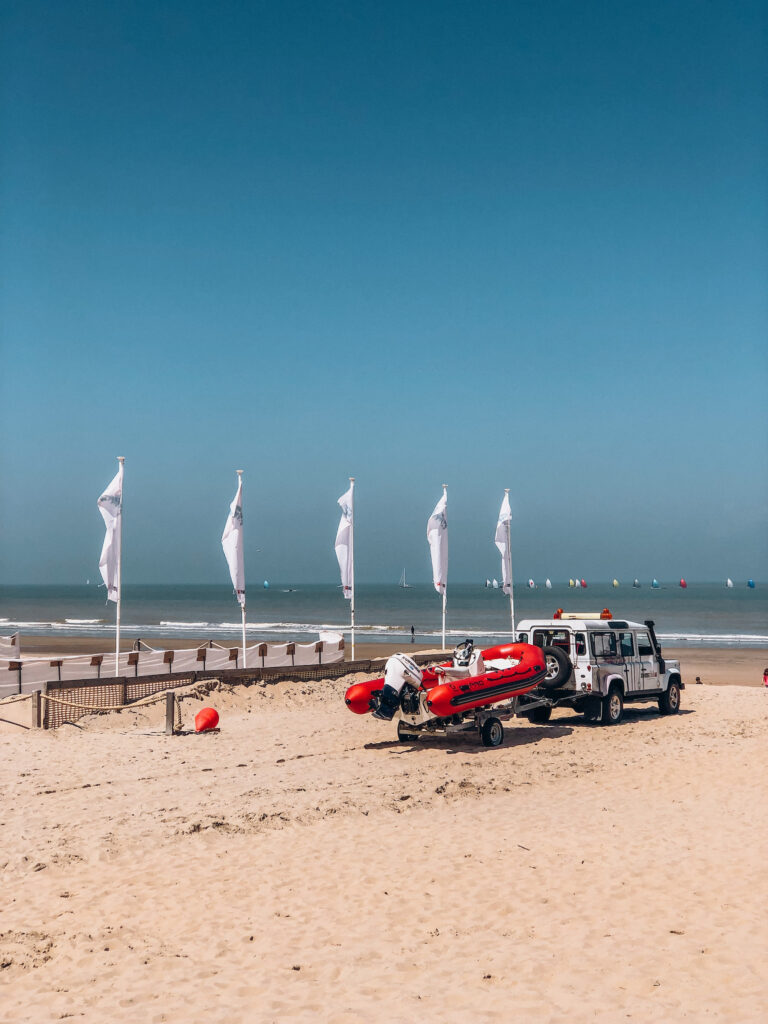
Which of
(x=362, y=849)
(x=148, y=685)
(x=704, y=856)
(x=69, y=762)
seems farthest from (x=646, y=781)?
(x=148, y=685)

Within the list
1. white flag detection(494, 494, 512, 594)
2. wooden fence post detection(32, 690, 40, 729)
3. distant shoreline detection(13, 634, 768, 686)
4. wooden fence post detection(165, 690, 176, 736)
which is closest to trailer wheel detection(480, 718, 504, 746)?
wooden fence post detection(165, 690, 176, 736)

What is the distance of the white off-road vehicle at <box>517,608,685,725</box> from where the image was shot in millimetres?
16219

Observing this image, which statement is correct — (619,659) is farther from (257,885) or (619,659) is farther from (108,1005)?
(108,1005)

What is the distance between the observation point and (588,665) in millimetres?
16312

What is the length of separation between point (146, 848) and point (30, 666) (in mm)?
11047

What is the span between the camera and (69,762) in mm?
12742

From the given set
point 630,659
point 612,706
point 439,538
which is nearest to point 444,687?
point 612,706

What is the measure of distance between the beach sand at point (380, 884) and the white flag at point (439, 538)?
398 inches

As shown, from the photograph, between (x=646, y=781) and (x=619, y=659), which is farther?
(x=619, y=659)

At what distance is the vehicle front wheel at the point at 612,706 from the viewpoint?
54.9ft

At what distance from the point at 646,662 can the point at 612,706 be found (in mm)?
1592

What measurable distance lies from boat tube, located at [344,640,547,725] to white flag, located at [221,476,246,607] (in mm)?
7578

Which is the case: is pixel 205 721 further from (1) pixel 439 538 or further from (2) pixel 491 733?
(1) pixel 439 538

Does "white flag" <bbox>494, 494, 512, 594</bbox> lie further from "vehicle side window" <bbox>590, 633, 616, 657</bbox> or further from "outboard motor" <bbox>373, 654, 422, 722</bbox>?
"outboard motor" <bbox>373, 654, 422, 722</bbox>
